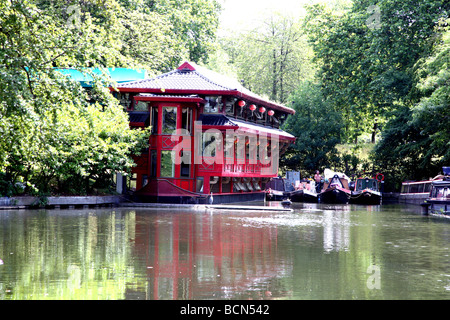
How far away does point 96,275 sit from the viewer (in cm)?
971

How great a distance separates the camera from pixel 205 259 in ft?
39.4

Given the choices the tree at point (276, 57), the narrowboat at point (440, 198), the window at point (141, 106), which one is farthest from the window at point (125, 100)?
the tree at point (276, 57)

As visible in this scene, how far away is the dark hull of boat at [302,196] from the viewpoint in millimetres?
44125

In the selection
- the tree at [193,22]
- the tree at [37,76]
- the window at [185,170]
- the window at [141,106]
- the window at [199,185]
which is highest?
the tree at [193,22]

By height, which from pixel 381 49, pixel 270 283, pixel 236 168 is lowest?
pixel 270 283

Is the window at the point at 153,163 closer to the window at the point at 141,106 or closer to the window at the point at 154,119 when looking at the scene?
the window at the point at 154,119

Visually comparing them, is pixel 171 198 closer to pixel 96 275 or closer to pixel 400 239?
pixel 400 239

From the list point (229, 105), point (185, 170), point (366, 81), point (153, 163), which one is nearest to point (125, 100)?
point (153, 163)

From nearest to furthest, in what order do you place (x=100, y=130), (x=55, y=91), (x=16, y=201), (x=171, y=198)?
1. (x=55, y=91)
2. (x=16, y=201)
3. (x=100, y=130)
4. (x=171, y=198)

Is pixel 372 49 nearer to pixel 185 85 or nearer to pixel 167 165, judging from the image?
pixel 185 85

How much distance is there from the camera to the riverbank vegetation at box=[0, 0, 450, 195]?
37.6ft

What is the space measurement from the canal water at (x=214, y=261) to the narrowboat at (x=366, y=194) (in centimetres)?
2428

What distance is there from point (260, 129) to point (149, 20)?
1165cm

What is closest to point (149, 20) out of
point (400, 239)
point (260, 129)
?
point (260, 129)
